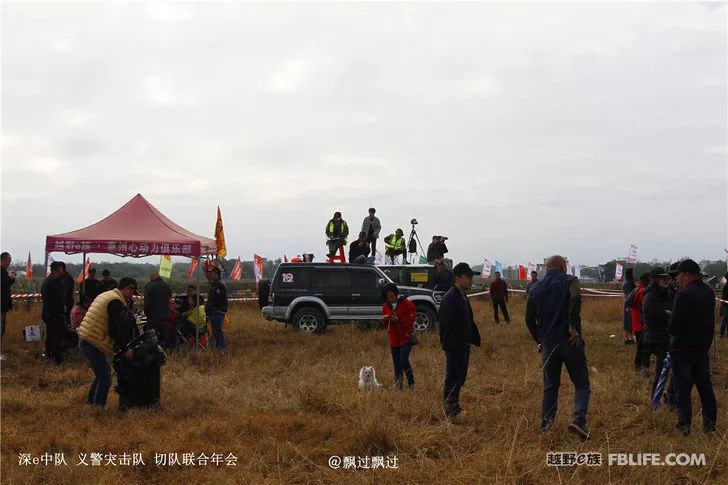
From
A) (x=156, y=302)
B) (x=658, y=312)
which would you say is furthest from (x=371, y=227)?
(x=658, y=312)

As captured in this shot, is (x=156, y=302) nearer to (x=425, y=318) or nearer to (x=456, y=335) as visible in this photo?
(x=456, y=335)

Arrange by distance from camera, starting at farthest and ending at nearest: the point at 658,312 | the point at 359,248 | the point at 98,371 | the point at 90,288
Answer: the point at 359,248
the point at 90,288
the point at 658,312
the point at 98,371

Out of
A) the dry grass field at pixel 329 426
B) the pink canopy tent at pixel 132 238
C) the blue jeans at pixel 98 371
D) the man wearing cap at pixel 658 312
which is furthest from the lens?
the pink canopy tent at pixel 132 238

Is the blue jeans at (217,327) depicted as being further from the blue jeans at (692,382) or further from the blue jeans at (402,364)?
the blue jeans at (692,382)

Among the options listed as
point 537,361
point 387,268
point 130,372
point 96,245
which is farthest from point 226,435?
point 387,268

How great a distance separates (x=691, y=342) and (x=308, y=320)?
408 inches

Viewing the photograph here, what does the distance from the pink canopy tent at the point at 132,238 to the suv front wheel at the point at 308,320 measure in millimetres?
2552

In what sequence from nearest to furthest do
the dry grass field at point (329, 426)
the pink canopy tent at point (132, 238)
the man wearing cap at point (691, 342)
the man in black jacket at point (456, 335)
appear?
the dry grass field at point (329, 426) < the man wearing cap at point (691, 342) < the man in black jacket at point (456, 335) < the pink canopy tent at point (132, 238)

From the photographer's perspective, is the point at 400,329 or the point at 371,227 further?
the point at 371,227

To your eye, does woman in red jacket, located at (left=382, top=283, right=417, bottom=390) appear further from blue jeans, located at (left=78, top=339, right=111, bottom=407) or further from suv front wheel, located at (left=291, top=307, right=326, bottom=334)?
suv front wheel, located at (left=291, top=307, right=326, bottom=334)

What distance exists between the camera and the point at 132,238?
13.9 metres

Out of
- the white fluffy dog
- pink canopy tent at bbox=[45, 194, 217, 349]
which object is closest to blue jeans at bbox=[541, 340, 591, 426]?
the white fluffy dog

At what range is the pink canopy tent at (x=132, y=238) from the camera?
13539mm

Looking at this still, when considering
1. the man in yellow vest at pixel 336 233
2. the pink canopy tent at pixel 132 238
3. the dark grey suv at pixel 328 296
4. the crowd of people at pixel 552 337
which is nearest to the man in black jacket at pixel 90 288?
the pink canopy tent at pixel 132 238
